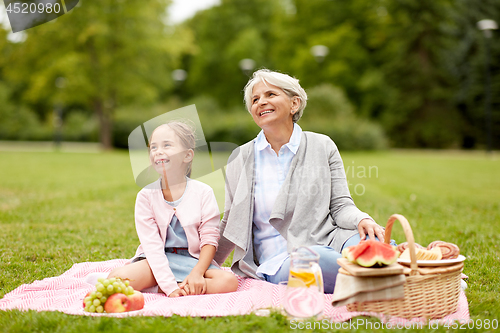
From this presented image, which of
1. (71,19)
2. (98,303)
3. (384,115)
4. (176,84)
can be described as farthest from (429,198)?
(176,84)

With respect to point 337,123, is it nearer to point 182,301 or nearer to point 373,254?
point 182,301

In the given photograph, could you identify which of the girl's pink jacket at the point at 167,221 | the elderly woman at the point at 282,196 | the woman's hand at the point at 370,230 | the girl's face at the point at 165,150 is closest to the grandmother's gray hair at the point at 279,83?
the elderly woman at the point at 282,196

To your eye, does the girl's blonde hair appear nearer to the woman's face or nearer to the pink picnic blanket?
the woman's face

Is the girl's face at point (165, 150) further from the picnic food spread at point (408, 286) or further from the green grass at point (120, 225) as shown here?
the picnic food spread at point (408, 286)

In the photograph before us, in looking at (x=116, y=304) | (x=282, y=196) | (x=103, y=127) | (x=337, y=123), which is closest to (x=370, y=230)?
(x=282, y=196)

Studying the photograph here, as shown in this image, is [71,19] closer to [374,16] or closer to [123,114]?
[123,114]

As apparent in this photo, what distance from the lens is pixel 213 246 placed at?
339 centimetres

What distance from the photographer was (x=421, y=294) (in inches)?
108

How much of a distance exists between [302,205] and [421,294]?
40.1 inches

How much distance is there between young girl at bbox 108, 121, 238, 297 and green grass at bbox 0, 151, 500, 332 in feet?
1.06

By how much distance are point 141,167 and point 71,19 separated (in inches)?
972

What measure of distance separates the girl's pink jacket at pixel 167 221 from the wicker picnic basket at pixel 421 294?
122cm

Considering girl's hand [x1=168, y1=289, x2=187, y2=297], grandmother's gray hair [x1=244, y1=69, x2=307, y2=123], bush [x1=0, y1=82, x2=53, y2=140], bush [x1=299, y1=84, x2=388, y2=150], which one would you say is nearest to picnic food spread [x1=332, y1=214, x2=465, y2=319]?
girl's hand [x1=168, y1=289, x2=187, y2=297]

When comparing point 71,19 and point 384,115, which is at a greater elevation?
point 71,19
